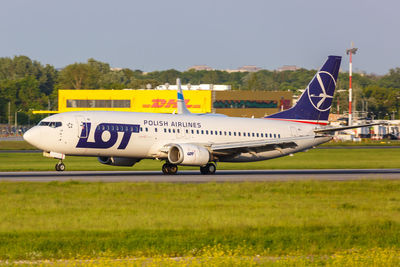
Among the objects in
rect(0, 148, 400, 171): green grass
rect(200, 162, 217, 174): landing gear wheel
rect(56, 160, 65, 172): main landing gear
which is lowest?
rect(0, 148, 400, 171): green grass

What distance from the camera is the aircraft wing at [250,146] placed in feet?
147

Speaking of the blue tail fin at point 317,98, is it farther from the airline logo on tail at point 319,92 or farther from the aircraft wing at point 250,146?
the aircraft wing at point 250,146

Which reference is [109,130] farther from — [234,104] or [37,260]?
[234,104]

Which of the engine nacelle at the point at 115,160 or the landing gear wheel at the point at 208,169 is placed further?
the landing gear wheel at the point at 208,169

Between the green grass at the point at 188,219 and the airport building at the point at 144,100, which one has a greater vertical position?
the airport building at the point at 144,100

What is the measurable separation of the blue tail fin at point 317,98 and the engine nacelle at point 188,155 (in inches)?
405

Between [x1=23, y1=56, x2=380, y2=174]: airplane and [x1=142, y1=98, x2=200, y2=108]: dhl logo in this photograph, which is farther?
[x1=142, y1=98, x2=200, y2=108]: dhl logo

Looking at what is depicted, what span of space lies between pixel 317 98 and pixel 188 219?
30.0 metres

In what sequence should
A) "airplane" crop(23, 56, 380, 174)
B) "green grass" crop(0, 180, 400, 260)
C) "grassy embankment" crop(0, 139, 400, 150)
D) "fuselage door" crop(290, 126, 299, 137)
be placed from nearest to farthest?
"green grass" crop(0, 180, 400, 260), "airplane" crop(23, 56, 380, 174), "fuselage door" crop(290, 126, 299, 137), "grassy embankment" crop(0, 139, 400, 150)

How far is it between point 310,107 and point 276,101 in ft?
309

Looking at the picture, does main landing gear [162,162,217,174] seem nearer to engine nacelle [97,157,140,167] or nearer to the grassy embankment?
engine nacelle [97,157,140,167]

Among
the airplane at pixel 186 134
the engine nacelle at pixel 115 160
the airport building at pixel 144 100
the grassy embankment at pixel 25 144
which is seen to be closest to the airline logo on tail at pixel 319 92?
the airplane at pixel 186 134

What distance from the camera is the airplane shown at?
4119 cm

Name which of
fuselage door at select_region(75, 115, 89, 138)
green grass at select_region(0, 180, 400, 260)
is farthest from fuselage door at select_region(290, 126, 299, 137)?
green grass at select_region(0, 180, 400, 260)
